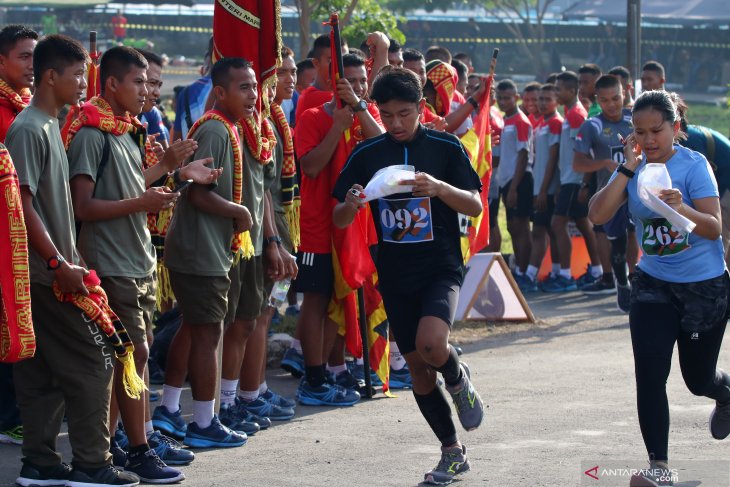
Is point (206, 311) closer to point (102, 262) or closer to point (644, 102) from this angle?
point (102, 262)

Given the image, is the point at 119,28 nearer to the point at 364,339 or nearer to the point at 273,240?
the point at 364,339

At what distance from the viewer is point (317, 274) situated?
8312 millimetres

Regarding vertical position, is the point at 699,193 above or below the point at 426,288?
above

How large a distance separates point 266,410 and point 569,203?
6.43 meters

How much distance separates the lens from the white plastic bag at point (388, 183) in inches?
236

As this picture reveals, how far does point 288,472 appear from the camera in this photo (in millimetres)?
6406

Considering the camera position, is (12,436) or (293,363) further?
(293,363)

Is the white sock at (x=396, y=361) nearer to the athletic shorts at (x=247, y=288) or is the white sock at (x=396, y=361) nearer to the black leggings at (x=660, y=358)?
the athletic shorts at (x=247, y=288)

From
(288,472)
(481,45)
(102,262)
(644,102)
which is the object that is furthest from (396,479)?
(481,45)

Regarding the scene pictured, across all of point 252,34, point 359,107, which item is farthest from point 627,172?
point 252,34

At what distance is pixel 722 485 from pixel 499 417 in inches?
80.8

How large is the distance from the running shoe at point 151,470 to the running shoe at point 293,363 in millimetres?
2764

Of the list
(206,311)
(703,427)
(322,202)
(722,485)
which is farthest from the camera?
(322,202)

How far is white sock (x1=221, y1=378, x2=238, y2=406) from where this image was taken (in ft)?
24.4
